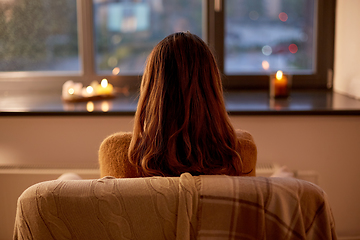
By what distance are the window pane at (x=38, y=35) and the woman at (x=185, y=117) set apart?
1482mm

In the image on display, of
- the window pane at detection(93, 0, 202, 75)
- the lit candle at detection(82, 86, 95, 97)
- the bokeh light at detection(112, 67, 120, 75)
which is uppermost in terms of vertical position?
the window pane at detection(93, 0, 202, 75)

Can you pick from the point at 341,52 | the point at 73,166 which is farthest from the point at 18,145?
the point at 341,52

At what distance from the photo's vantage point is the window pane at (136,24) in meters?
2.24

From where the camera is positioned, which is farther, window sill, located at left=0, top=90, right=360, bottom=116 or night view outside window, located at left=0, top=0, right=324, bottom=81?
night view outside window, located at left=0, top=0, right=324, bottom=81

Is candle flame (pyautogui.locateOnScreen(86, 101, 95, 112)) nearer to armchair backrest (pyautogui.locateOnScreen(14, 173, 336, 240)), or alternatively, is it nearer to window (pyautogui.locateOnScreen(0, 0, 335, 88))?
window (pyautogui.locateOnScreen(0, 0, 335, 88))

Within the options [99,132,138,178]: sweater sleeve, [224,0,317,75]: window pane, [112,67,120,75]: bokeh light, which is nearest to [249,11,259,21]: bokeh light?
[224,0,317,75]: window pane

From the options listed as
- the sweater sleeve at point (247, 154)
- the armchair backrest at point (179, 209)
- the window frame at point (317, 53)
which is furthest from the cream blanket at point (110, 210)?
the window frame at point (317, 53)

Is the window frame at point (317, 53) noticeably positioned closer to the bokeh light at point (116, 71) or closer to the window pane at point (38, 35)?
the bokeh light at point (116, 71)

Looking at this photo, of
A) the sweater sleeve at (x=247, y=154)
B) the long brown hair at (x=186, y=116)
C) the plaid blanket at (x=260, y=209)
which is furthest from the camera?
the sweater sleeve at (x=247, y=154)

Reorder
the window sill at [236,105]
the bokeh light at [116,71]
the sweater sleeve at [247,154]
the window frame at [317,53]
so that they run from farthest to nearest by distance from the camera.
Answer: the bokeh light at [116,71] < the window frame at [317,53] < the window sill at [236,105] < the sweater sleeve at [247,154]

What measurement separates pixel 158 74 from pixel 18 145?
1158 mm

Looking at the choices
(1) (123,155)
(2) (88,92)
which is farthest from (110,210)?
(2) (88,92)

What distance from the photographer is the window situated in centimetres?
222

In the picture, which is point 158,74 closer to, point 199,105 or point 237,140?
point 199,105
